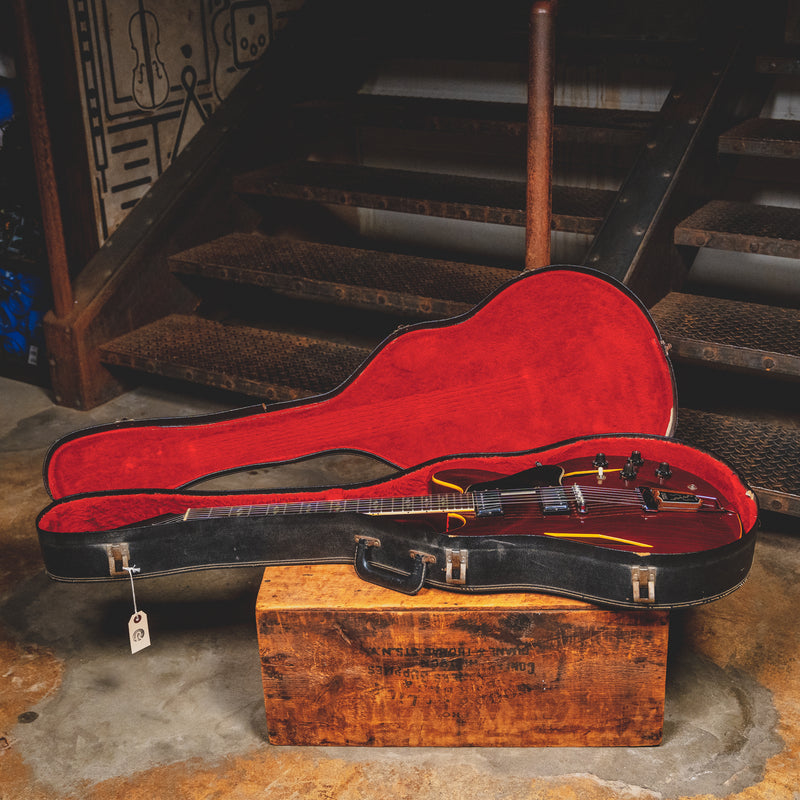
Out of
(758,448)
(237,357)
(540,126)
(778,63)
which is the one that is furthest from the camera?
(237,357)

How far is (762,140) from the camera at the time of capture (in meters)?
2.84

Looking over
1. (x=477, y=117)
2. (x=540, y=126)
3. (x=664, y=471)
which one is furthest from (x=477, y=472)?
(x=477, y=117)

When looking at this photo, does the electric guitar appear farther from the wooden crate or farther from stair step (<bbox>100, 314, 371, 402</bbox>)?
stair step (<bbox>100, 314, 371, 402</bbox>)

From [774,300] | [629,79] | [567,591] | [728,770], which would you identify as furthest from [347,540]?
[629,79]

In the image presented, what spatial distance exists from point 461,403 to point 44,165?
5.62 ft

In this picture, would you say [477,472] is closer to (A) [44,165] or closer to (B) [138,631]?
(B) [138,631]

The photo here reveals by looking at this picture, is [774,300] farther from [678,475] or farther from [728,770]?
[728,770]

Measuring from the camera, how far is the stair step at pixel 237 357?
332 centimetres

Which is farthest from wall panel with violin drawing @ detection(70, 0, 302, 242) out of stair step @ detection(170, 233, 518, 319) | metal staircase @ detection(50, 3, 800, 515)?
stair step @ detection(170, 233, 518, 319)

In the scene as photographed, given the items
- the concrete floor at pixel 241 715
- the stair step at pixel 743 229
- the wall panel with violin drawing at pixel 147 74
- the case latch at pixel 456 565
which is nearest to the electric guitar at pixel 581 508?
the case latch at pixel 456 565

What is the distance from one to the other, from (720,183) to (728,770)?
6.49 ft

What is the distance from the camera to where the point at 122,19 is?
3.51 metres

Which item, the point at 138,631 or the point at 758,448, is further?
the point at 758,448

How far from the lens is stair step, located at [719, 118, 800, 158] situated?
2.83 m
